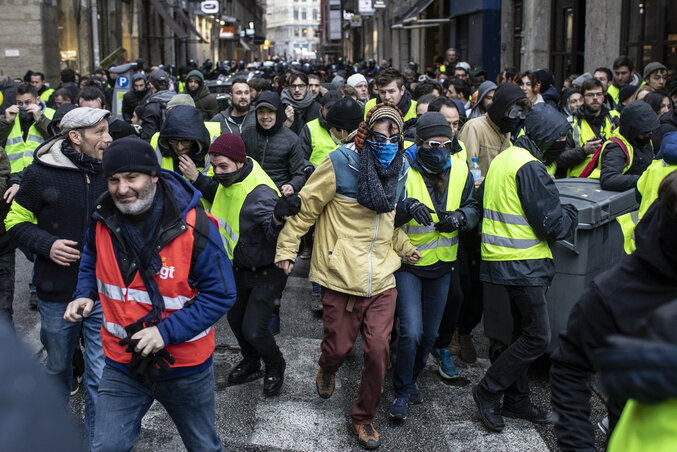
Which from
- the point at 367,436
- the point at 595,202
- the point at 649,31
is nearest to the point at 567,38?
the point at 649,31

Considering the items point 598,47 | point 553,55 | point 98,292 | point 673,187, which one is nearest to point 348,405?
point 98,292

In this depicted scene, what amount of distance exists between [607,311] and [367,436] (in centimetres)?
255

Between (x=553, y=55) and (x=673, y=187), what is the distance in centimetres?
1722

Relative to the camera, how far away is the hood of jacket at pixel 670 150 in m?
4.54

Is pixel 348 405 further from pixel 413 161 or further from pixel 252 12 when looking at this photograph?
pixel 252 12

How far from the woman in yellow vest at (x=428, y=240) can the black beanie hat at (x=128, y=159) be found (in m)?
1.91

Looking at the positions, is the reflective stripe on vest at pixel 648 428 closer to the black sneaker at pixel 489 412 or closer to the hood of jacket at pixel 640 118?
the black sneaker at pixel 489 412

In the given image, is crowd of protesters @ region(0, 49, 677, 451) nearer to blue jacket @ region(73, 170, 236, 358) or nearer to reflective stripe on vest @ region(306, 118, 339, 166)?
blue jacket @ region(73, 170, 236, 358)

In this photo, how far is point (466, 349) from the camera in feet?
20.2

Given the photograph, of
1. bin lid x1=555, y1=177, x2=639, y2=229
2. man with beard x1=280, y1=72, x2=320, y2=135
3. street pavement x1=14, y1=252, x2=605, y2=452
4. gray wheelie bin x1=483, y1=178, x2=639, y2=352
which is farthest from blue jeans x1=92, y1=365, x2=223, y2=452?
man with beard x1=280, y1=72, x2=320, y2=135

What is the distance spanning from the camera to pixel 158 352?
3.40m

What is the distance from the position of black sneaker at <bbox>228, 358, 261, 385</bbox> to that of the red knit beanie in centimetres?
159

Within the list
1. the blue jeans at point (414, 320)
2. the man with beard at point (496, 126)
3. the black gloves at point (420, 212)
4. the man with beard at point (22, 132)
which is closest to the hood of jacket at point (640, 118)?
the man with beard at point (496, 126)

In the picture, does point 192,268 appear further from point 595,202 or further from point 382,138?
point 595,202
